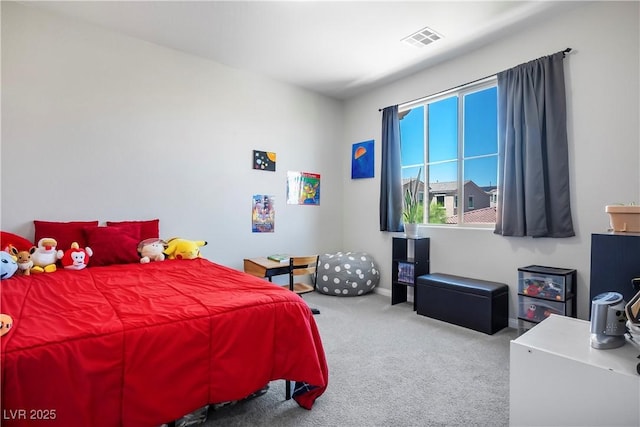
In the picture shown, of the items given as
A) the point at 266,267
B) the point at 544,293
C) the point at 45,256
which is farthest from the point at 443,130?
the point at 45,256

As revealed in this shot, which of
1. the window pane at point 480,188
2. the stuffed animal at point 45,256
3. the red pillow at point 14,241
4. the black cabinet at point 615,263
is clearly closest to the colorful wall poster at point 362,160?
the window pane at point 480,188

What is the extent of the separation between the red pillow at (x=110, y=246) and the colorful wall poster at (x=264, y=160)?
5.38 ft

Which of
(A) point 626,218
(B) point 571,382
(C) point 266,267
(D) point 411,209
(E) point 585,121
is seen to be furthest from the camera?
(D) point 411,209

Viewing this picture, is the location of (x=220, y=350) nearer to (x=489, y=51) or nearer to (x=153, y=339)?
(x=153, y=339)

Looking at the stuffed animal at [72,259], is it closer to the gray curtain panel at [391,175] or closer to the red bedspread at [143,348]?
the red bedspread at [143,348]

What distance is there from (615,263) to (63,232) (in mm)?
3605

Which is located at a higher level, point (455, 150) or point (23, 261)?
point (455, 150)

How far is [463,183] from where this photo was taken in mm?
3439

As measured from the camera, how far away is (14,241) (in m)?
2.36

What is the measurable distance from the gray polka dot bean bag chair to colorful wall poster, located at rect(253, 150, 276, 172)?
1355mm

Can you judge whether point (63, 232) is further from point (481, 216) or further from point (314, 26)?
point (481, 216)

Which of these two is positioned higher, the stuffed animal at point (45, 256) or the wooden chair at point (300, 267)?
the stuffed animal at point (45, 256)

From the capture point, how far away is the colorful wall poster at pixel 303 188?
4.22 m

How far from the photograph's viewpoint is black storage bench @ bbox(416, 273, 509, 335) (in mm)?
2779
